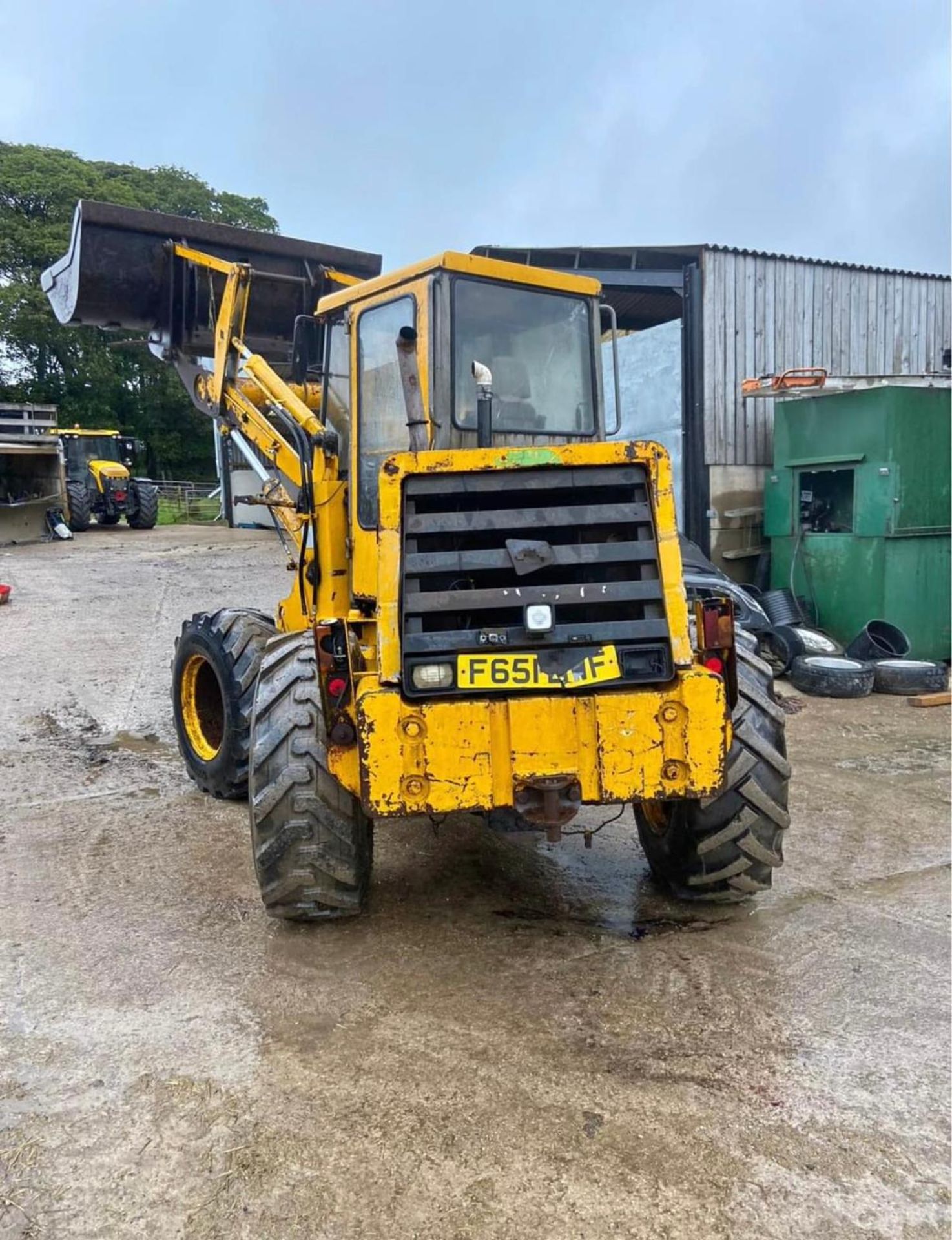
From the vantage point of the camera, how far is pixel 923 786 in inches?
227

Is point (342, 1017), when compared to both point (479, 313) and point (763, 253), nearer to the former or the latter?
point (479, 313)

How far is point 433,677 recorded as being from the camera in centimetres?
328

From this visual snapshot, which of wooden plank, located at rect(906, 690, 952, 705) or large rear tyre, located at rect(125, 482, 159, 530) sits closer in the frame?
wooden plank, located at rect(906, 690, 952, 705)

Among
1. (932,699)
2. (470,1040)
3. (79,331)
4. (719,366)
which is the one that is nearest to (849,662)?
(932,699)

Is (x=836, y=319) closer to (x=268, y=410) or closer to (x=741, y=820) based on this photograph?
(x=268, y=410)

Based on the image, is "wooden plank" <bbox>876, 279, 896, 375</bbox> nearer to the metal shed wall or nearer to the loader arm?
the metal shed wall

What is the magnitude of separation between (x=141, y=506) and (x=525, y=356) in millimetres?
20548

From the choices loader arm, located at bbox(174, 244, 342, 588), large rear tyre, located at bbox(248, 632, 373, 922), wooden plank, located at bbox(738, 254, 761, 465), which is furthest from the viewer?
wooden plank, located at bbox(738, 254, 761, 465)

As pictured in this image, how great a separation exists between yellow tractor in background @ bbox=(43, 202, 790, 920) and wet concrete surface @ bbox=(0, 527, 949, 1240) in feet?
1.28

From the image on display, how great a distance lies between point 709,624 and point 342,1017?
186cm

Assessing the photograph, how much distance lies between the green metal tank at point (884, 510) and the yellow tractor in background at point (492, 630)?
5.42 meters

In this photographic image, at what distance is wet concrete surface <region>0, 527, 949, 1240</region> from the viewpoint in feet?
7.48

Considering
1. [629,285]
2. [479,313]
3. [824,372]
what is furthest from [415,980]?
[629,285]

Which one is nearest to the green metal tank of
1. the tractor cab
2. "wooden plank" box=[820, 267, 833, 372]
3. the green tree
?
"wooden plank" box=[820, 267, 833, 372]
